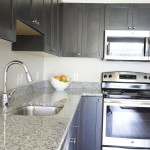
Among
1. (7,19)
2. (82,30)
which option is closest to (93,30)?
(82,30)

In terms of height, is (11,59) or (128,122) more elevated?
(11,59)

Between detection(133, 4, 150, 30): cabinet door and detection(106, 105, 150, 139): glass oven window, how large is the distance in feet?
3.80

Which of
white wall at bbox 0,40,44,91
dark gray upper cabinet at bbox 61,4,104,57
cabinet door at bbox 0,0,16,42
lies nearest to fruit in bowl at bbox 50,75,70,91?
white wall at bbox 0,40,44,91

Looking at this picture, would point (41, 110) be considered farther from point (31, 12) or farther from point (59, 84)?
point (59, 84)

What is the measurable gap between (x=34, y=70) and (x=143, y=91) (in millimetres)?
1599

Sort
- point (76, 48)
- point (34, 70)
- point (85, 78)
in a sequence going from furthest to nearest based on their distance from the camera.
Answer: point (85, 78) → point (76, 48) → point (34, 70)

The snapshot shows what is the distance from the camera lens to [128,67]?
3.33 metres

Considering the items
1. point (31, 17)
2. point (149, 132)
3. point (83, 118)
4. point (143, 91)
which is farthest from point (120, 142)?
point (31, 17)

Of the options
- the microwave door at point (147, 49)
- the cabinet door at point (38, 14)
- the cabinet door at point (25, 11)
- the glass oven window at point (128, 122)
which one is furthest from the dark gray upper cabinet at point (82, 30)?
the cabinet door at point (25, 11)

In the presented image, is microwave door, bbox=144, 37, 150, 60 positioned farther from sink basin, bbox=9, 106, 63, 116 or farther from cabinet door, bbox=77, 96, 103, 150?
sink basin, bbox=9, 106, 63, 116

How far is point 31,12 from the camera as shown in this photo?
5.04 ft

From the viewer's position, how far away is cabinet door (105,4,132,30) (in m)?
3.06

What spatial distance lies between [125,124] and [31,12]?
184 cm

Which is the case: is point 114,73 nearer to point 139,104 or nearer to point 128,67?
point 128,67
